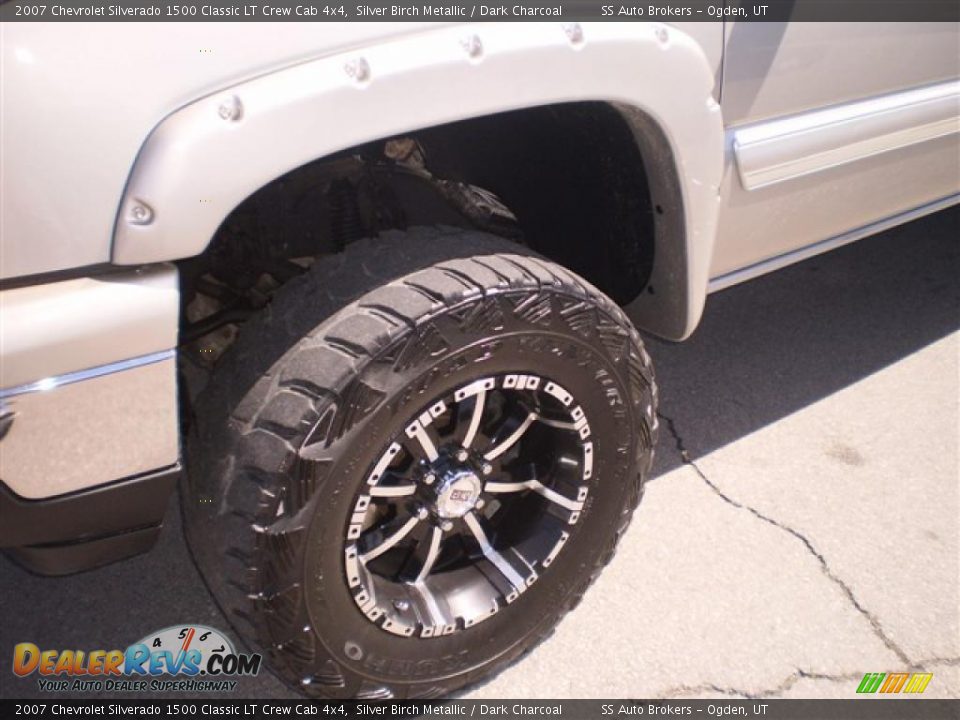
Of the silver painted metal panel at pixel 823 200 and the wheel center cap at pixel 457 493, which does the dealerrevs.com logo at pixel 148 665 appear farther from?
the silver painted metal panel at pixel 823 200

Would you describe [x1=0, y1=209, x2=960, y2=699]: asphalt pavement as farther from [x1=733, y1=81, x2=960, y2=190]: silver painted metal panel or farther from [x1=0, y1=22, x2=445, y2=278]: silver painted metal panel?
[x1=0, y1=22, x2=445, y2=278]: silver painted metal panel

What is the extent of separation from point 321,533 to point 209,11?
0.84m

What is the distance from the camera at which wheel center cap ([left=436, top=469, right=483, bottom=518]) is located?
1.77 meters

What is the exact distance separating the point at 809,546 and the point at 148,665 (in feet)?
5.35

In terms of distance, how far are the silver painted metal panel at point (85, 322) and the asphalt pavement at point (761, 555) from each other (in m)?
1.01

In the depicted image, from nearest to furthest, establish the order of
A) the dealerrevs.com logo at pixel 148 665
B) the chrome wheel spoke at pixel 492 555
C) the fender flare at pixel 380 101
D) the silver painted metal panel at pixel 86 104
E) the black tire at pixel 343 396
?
the silver painted metal panel at pixel 86 104 < the fender flare at pixel 380 101 < the black tire at pixel 343 396 < the chrome wheel spoke at pixel 492 555 < the dealerrevs.com logo at pixel 148 665

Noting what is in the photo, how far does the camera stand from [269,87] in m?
1.26

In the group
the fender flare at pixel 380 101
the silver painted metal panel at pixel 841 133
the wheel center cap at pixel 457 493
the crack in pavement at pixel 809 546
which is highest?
the fender flare at pixel 380 101

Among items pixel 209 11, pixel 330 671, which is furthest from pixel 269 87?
pixel 330 671

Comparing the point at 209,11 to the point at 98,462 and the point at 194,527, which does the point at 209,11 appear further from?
the point at 194,527

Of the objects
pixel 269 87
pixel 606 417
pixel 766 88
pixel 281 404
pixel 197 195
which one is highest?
pixel 269 87

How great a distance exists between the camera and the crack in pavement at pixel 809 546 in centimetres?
213

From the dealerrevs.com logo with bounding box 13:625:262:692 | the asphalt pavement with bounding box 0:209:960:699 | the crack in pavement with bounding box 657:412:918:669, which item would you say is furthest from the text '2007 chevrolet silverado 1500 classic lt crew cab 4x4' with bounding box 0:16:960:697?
the crack in pavement with bounding box 657:412:918:669

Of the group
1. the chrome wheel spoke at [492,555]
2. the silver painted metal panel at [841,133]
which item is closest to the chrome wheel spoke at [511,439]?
the chrome wheel spoke at [492,555]
